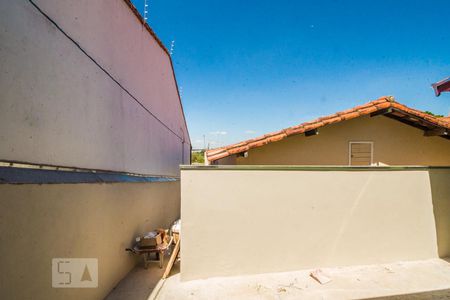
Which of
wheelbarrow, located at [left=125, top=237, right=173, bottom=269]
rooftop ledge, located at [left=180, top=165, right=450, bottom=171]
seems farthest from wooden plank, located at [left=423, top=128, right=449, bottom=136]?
wheelbarrow, located at [left=125, top=237, right=173, bottom=269]

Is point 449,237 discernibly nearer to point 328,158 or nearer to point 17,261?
point 328,158

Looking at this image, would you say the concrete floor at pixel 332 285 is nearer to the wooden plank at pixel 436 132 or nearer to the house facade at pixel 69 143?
the house facade at pixel 69 143

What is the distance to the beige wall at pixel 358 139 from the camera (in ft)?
21.9

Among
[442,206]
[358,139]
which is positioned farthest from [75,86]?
[442,206]

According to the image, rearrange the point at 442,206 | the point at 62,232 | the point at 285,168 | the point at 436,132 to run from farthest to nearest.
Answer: the point at 436,132 → the point at 442,206 → the point at 285,168 → the point at 62,232

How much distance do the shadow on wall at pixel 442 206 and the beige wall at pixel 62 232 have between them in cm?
756

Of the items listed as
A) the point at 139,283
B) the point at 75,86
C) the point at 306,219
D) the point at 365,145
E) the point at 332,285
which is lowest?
the point at 139,283

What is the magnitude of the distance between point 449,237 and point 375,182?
2.57 meters

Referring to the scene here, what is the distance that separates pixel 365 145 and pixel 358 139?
1.04 feet

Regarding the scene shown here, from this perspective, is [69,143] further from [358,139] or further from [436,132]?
[436,132]

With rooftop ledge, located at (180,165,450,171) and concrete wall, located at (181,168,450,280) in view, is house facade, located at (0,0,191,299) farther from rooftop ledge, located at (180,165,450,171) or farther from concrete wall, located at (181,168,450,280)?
rooftop ledge, located at (180,165,450,171)

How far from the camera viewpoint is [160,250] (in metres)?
5.31

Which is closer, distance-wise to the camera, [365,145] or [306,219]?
[306,219]

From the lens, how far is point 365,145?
6.90 m
